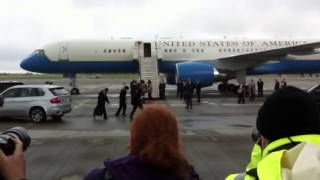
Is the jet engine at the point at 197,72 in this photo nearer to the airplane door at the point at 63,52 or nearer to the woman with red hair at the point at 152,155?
the airplane door at the point at 63,52

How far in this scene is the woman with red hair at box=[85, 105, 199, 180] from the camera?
2.79 metres

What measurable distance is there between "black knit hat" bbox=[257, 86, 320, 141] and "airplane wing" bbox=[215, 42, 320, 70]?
102ft

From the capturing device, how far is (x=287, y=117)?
2.56 metres

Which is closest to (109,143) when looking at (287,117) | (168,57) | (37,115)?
(37,115)

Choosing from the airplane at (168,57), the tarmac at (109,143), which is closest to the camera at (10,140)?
the tarmac at (109,143)

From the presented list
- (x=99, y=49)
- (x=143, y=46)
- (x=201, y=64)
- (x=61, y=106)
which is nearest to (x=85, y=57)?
(x=99, y=49)

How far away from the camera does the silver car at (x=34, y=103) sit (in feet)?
64.2

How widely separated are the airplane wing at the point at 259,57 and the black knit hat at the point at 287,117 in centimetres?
3095

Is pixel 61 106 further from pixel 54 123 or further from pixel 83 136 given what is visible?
pixel 83 136

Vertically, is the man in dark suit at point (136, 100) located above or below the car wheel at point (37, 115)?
above

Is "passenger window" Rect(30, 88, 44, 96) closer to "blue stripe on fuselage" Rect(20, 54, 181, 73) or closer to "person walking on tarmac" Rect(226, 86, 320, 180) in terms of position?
"blue stripe on fuselage" Rect(20, 54, 181, 73)

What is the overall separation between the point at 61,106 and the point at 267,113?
18.0 meters

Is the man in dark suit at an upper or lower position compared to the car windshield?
lower

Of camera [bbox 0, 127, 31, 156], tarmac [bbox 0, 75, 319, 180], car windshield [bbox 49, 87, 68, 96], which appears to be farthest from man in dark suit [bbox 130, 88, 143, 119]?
camera [bbox 0, 127, 31, 156]
